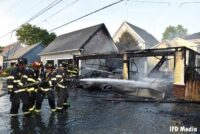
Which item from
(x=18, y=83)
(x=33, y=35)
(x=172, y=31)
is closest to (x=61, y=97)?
(x=18, y=83)

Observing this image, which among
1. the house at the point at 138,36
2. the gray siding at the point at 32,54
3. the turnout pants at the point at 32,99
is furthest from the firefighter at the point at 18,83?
the house at the point at 138,36

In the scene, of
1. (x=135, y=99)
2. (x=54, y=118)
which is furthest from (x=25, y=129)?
(x=135, y=99)

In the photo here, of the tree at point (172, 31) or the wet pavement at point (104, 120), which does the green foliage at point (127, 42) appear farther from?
the tree at point (172, 31)

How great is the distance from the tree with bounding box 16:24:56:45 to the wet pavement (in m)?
50.6

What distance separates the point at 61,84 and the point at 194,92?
6.84 metres

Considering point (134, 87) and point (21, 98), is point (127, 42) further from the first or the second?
point (21, 98)

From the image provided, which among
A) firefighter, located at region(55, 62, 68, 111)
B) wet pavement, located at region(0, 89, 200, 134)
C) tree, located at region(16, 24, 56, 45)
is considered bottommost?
wet pavement, located at region(0, 89, 200, 134)

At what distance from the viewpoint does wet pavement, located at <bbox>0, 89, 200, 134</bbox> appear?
278 inches

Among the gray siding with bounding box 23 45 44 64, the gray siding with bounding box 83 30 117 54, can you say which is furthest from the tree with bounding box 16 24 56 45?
the gray siding with bounding box 83 30 117 54

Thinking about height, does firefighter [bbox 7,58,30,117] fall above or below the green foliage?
below

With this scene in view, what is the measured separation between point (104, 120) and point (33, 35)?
56491 millimetres

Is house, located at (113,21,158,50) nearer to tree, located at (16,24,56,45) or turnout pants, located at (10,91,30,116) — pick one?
tree, located at (16,24,56,45)

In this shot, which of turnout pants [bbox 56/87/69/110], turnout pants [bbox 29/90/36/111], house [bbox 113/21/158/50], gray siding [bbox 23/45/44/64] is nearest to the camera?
turnout pants [bbox 29/90/36/111]

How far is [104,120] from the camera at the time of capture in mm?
8289
